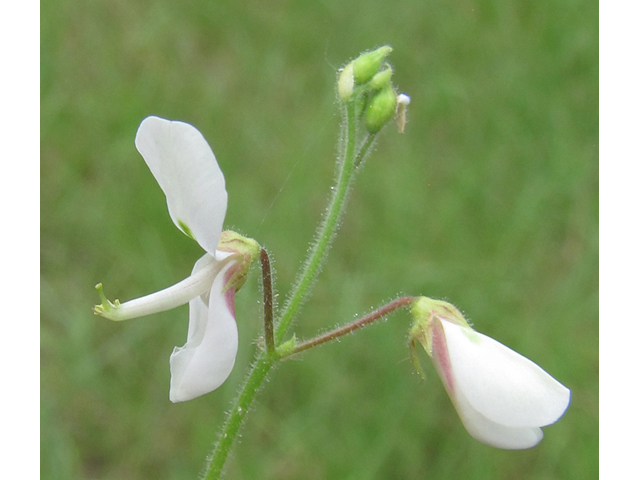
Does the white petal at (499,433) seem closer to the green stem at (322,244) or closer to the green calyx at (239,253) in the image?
the green stem at (322,244)

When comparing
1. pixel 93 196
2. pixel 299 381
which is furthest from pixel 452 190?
pixel 93 196

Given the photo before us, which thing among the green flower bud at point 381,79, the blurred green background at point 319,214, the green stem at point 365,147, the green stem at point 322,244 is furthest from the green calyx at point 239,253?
the blurred green background at point 319,214

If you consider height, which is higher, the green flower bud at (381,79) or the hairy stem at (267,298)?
the green flower bud at (381,79)

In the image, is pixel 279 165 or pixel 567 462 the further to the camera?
pixel 279 165

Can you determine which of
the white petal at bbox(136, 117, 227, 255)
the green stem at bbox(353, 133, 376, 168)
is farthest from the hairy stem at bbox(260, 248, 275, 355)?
the green stem at bbox(353, 133, 376, 168)

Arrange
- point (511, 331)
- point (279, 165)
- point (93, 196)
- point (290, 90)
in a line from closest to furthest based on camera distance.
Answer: point (511, 331) < point (93, 196) < point (279, 165) < point (290, 90)

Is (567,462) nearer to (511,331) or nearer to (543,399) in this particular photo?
(511,331)

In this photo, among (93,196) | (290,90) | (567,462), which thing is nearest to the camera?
(567,462)

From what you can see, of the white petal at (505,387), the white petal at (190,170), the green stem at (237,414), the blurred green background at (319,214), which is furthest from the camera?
the blurred green background at (319,214)
